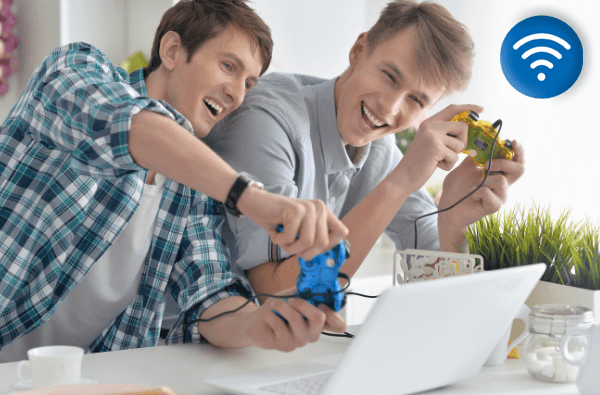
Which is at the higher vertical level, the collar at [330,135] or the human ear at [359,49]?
the human ear at [359,49]

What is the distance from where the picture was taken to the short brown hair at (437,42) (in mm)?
1221

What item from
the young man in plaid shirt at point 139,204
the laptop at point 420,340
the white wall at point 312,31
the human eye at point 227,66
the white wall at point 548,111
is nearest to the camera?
the laptop at point 420,340

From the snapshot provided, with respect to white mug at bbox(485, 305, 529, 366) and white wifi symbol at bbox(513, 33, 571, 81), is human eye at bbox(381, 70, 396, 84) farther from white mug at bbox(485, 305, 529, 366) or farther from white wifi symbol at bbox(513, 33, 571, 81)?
white wifi symbol at bbox(513, 33, 571, 81)

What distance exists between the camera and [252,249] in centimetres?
116

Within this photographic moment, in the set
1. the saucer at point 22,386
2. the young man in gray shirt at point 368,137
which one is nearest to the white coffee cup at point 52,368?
the saucer at point 22,386

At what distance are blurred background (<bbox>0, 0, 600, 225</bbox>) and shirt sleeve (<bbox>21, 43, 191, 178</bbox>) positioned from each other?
1.32m

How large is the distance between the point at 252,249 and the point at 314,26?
6.49 feet

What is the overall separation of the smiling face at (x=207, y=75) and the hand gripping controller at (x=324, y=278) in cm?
55

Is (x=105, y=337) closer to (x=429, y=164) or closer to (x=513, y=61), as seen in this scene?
(x=429, y=164)

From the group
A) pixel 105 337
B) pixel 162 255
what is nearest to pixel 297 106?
pixel 162 255

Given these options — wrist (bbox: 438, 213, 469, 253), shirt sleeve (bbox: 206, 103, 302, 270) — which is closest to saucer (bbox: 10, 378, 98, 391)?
shirt sleeve (bbox: 206, 103, 302, 270)

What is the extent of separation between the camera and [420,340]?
63cm

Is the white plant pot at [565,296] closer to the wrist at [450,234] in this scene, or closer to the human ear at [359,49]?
the wrist at [450,234]

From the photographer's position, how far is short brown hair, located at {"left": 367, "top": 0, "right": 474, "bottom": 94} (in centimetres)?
122
